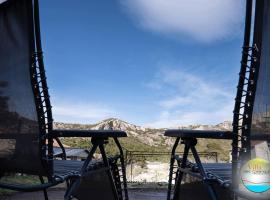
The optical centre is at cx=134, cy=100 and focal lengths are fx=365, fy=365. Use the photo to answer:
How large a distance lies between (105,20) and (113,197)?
6804 millimetres

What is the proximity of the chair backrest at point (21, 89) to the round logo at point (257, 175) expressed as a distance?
2.77 feet

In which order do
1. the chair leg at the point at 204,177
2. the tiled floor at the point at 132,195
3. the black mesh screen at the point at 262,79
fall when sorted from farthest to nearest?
the tiled floor at the point at 132,195, the chair leg at the point at 204,177, the black mesh screen at the point at 262,79

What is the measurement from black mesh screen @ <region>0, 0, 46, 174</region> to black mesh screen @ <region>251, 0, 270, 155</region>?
3.00 feet

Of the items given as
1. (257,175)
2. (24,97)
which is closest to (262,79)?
(257,175)

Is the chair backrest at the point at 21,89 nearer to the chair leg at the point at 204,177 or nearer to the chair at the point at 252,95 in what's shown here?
the chair leg at the point at 204,177

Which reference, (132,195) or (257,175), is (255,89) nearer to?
(257,175)

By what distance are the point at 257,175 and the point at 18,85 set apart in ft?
3.50

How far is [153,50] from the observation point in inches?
462

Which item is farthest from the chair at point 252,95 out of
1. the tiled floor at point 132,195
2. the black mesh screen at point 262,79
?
the tiled floor at point 132,195

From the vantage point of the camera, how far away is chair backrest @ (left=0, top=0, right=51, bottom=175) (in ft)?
5.18

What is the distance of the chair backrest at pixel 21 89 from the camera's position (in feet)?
5.18

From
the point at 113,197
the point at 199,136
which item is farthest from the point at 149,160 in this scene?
the point at 199,136

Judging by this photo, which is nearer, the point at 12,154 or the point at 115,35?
the point at 12,154

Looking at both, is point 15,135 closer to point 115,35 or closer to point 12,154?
point 12,154
